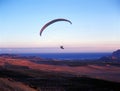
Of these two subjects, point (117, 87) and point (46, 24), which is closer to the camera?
point (46, 24)

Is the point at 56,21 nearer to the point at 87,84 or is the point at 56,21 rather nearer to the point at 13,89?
the point at 13,89

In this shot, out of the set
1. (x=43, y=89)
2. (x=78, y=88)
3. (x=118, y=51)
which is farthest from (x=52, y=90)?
(x=118, y=51)

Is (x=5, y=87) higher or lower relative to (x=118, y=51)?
lower

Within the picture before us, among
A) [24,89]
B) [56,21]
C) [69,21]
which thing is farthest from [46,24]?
[24,89]

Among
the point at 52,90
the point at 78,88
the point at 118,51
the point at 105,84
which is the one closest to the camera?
the point at 52,90

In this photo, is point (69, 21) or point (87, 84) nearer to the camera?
point (69, 21)

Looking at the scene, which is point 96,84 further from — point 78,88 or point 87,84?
point 78,88

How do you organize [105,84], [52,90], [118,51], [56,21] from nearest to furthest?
1. [56,21]
2. [52,90]
3. [105,84]
4. [118,51]

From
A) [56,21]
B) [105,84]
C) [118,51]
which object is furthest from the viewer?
[118,51]

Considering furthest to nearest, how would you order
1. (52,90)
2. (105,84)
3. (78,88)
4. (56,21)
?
1. (105,84)
2. (78,88)
3. (52,90)
4. (56,21)
